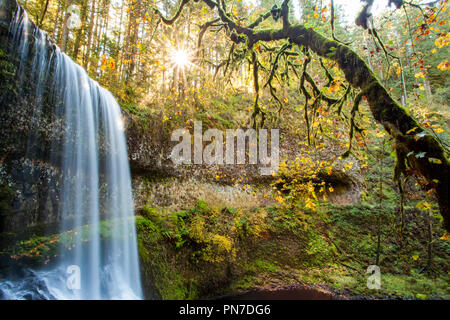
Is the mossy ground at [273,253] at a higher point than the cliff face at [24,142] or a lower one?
lower

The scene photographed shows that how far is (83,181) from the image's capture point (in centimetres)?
654

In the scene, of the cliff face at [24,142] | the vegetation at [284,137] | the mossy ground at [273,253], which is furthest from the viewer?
the mossy ground at [273,253]

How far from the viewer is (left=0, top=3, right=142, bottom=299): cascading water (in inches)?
185

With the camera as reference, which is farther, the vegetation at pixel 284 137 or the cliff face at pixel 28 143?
the cliff face at pixel 28 143

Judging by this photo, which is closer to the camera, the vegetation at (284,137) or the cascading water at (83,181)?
the vegetation at (284,137)

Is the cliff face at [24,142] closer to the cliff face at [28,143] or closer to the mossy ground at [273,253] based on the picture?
the cliff face at [28,143]

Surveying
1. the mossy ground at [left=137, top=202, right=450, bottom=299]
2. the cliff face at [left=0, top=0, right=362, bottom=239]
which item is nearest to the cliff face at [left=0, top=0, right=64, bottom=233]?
the cliff face at [left=0, top=0, right=362, bottom=239]

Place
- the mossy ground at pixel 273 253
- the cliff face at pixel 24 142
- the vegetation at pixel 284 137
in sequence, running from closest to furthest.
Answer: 1. the vegetation at pixel 284 137
2. the cliff face at pixel 24 142
3. the mossy ground at pixel 273 253

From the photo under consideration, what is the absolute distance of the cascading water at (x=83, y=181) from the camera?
4699mm

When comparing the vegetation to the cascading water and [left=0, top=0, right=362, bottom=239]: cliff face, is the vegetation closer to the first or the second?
[left=0, top=0, right=362, bottom=239]: cliff face

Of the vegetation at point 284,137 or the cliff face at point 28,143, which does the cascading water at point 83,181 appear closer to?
the cliff face at point 28,143

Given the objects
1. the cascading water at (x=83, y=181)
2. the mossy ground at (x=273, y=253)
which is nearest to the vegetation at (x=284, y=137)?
the mossy ground at (x=273, y=253)

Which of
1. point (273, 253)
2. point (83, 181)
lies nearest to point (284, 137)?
point (273, 253)

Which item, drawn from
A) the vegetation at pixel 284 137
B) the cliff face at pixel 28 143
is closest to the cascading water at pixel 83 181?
the cliff face at pixel 28 143
